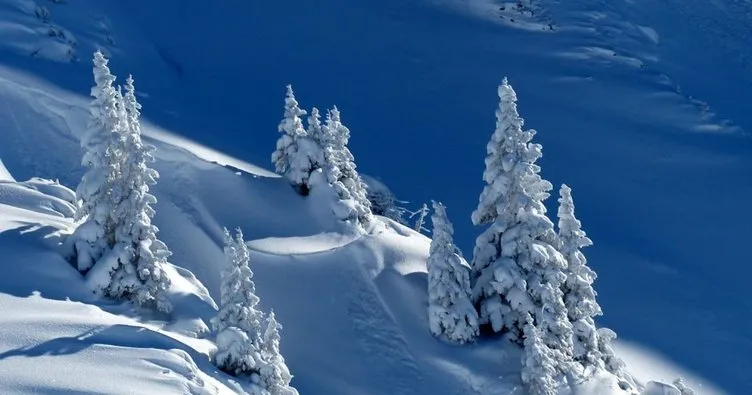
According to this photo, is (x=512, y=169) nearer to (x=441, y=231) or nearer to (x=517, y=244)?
(x=517, y=244)

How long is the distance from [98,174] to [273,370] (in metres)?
7.72

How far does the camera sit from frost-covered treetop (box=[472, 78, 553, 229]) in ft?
97.1

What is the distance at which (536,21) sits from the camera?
2763 inches

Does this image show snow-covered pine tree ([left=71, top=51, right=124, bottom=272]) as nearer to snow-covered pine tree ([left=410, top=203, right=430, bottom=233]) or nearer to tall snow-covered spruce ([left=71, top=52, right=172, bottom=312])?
tall snow-covered spruce ([left=71, top=52, right=172, bottom=312])

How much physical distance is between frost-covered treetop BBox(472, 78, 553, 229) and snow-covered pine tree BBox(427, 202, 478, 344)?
6.70 feet

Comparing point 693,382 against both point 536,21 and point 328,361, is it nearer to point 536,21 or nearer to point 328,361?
point 328,361

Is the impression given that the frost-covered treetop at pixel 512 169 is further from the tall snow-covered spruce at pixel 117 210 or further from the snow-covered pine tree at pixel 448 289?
the tall snow-covered spruce at pixel 117 210

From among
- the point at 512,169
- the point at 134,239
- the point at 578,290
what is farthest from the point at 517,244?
the point at 134,239

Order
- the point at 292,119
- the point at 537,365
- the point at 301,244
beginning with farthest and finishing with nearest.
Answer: the point at 292,119, the point at 301,244, the point at 537,365

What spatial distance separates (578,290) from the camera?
3025 centimetres

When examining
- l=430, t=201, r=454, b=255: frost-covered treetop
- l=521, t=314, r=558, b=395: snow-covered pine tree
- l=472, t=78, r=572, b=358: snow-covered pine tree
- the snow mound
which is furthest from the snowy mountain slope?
l=430, t=201, r=454, b=255: frost-covered treetop

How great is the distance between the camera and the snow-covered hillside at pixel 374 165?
26.2m

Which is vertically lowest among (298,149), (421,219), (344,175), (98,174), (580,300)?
(98,174)

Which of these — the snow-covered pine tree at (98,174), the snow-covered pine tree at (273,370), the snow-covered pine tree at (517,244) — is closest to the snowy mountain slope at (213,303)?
the snow-covered pine tree at (98,174)
